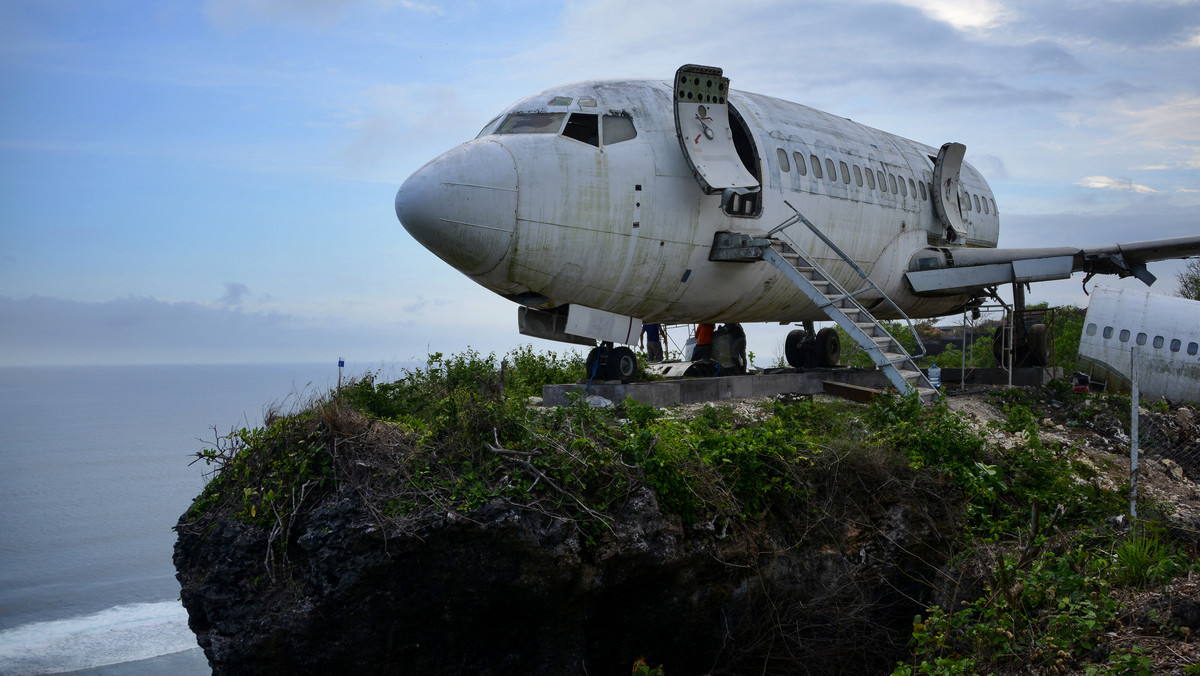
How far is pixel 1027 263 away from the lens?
1606 cm

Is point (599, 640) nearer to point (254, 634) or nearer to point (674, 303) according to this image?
point (254, 634)

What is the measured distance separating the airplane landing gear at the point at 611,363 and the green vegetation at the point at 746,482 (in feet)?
5.14

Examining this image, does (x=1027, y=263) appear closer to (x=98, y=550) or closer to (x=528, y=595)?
(x=528, y=595)

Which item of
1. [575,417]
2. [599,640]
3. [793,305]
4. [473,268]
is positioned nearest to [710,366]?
[793,305]

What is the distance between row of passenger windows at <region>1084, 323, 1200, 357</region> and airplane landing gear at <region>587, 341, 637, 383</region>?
44.8ft

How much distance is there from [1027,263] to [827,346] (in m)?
4.14

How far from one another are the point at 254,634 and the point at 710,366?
9919 mm

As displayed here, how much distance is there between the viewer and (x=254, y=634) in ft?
24.3

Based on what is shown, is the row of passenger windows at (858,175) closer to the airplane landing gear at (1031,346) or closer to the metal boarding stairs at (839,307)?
the metal boarding stairs at (839,307)

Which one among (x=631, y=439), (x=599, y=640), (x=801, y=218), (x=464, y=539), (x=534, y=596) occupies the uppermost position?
(x=801, y=218)

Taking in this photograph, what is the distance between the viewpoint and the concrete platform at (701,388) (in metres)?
11.8

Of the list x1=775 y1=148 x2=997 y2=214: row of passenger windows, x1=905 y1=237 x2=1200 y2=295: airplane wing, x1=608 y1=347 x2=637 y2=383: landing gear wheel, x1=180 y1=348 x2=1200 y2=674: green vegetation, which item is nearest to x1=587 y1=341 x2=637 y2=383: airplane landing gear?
x1=608 y1=347 x2=637 y2=383: landing gear wheel

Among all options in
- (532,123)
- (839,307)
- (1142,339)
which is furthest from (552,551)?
(1142,339)

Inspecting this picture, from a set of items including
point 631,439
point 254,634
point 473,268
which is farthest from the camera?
point 473,268
